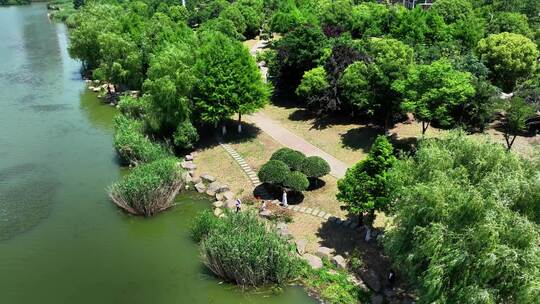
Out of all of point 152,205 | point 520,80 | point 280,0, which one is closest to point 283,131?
point 152,205

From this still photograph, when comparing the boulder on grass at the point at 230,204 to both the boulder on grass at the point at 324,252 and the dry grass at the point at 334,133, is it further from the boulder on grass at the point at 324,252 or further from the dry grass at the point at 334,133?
the dry grass at the point at 334,133

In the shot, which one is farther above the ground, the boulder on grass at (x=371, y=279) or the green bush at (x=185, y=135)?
the green bush at (x=185, y=135)

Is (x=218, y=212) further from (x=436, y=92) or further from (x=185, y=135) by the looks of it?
(x=436, y=92)

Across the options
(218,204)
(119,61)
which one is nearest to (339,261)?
(218,204)

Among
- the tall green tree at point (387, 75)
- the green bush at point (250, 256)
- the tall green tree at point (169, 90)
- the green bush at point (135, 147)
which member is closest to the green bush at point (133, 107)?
the tall green tree at point (169, 90)

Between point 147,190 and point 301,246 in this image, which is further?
point 147,190
